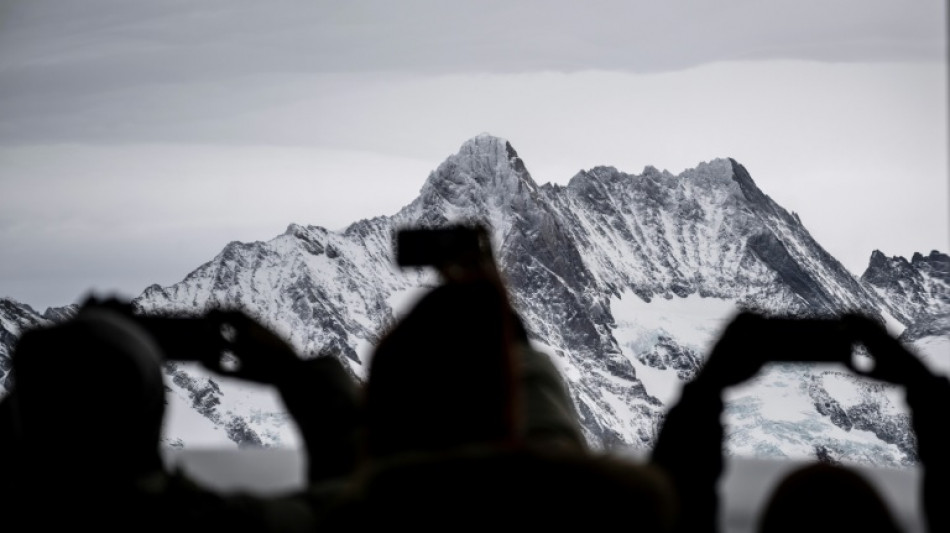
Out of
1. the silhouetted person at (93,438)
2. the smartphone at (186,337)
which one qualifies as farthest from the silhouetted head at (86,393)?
the smartphone at (186,337)

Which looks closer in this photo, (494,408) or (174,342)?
(494,408)

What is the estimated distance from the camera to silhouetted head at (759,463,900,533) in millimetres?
1546

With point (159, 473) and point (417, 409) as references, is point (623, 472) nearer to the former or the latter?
point (417, 409)

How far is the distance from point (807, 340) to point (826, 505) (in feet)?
2.22

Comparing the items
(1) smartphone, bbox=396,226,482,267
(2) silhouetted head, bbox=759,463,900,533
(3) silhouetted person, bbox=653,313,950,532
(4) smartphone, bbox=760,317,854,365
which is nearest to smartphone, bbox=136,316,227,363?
(1) smartphone, bbox=396,226,482,267

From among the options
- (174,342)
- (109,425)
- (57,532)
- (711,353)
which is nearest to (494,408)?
(711,353)

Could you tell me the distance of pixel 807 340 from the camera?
2201 millimetres

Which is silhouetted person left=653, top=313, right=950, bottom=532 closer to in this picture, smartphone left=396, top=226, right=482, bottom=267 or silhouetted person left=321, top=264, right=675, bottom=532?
silhouetted person left=321, top=264, right=675, bottom=532

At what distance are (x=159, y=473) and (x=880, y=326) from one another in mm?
1248

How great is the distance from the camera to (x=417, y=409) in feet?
5.32

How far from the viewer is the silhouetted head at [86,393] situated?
1.84m

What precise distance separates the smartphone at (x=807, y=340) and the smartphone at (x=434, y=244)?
0.62 meters

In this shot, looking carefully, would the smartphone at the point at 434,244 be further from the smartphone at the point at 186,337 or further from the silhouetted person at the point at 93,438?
the smartphone at the point at 186,337

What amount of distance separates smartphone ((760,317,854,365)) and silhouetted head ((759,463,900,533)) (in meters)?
0.52
